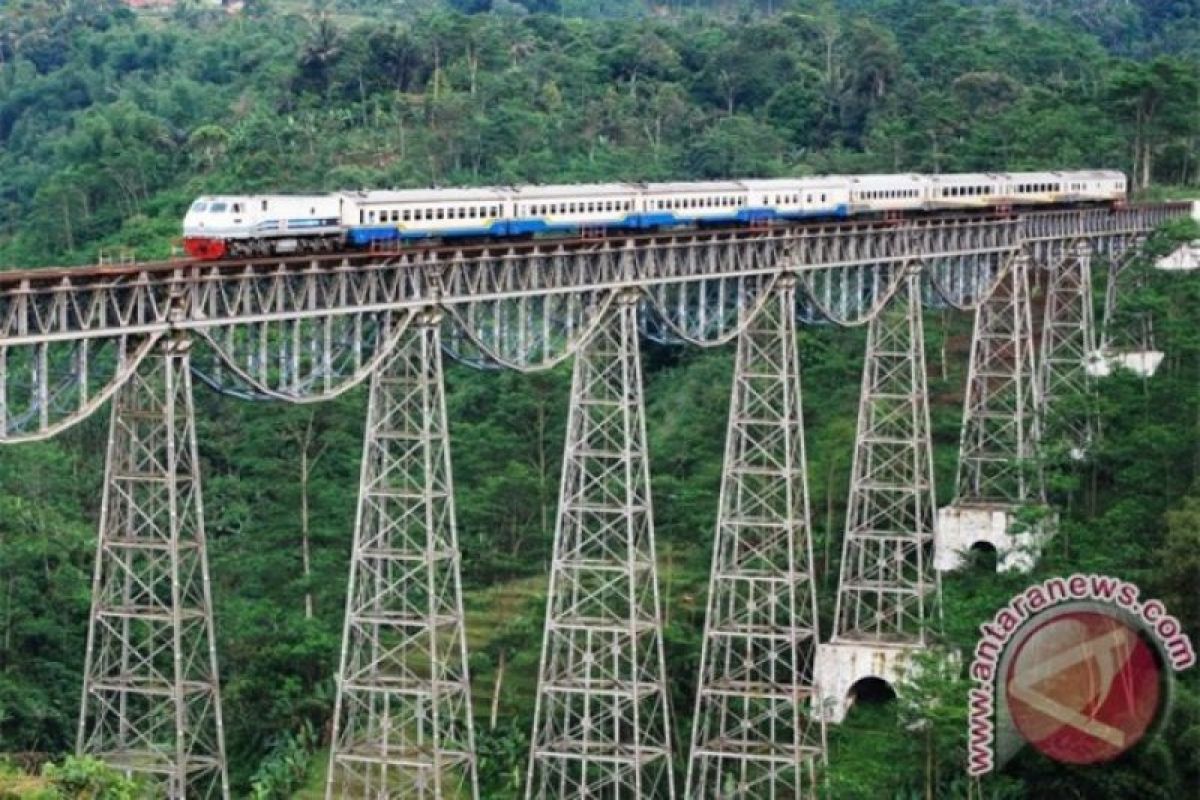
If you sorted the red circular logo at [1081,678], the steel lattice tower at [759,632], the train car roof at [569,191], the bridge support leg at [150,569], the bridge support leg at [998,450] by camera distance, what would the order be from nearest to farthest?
the bridge support leg at [150,569] < the red circular logo at [1081,678] < the train car roof at [569,191] < the steel lattice tower at [759,632] < the bridge support leg at [998,450]

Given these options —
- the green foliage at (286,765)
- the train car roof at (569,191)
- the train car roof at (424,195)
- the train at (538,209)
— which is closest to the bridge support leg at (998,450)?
the train at (538,209)

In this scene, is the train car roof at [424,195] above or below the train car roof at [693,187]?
above

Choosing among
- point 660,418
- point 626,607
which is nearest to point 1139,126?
point 660,418

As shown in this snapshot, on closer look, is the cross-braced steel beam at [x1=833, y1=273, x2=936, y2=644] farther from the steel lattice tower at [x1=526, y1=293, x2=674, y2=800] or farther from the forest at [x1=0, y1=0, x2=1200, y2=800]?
the steel lattice tower at [x1=526, y1=293, x2=674, y2=800]

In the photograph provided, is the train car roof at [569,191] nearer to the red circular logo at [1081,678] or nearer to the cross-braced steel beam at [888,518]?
the cross-braced steel beam at [888,518]

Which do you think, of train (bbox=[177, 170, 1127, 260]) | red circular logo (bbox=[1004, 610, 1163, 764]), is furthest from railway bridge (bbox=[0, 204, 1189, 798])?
red circular logo (bbox=[1004, 610, 1163, 764])

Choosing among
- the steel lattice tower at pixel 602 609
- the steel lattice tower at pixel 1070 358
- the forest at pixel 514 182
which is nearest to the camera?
the steel lattice tower at pixel 602 609
